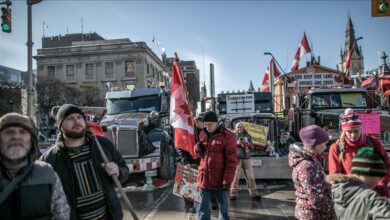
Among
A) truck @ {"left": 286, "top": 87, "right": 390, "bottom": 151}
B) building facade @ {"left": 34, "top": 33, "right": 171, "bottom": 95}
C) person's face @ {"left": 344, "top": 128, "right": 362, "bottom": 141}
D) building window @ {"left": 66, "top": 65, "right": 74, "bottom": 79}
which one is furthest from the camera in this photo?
building window @ {"left": 66, "top": 65, "right": 74, "bottom": 79}

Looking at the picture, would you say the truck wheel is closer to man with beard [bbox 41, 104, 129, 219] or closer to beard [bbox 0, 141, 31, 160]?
man with beard [bbox 41, 104, 129, 219]

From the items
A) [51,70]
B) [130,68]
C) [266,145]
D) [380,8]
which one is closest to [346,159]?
[266,145]

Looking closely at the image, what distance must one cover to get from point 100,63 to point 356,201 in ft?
234

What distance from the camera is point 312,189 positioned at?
3336 millimetres

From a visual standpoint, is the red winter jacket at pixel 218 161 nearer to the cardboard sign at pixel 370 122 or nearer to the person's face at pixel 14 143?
the person's face at pixel 14 143

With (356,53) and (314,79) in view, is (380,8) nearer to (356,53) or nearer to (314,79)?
(314,79)

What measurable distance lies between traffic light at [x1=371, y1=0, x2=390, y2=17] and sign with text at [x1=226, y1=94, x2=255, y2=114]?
19.6 ft

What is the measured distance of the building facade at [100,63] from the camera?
6900 cm

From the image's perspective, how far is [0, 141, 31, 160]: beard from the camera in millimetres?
2473

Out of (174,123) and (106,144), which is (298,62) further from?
(106,144)

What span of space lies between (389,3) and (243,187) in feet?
21.9

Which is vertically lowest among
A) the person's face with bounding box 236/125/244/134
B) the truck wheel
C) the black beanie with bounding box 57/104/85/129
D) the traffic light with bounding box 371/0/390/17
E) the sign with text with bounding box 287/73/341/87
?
the truck wheel

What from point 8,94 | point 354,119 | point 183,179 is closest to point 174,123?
point 183,179

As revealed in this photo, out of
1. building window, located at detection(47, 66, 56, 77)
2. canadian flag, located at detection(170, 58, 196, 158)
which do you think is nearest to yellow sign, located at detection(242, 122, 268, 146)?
canadian flag, located at detection(170, 58, 196, 158)
